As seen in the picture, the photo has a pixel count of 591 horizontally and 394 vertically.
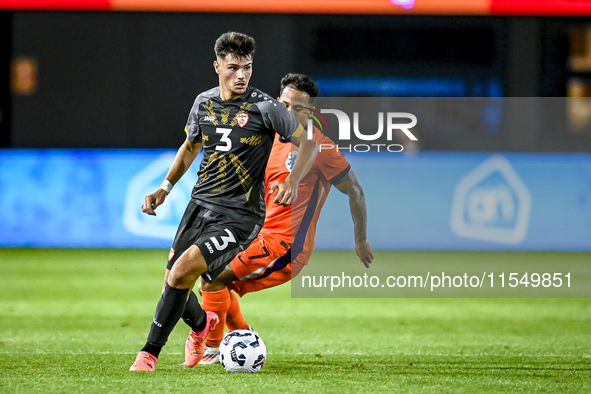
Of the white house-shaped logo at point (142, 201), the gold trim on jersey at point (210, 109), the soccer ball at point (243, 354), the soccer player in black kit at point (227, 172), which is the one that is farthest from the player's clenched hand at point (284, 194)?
the white house-shaped logo at point (142, 201)

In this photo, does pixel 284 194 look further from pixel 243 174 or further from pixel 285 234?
pixel 285 234

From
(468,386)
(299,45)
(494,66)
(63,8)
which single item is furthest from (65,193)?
(468,386)

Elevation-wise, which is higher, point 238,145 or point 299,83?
point 299,83

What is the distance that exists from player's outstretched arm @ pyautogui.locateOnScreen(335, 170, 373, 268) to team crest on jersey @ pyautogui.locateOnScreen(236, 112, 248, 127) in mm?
1059

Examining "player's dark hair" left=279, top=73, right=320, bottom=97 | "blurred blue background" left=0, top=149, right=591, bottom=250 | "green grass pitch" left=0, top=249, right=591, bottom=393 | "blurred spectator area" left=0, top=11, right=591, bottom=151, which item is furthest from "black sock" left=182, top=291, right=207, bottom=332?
"blurred spectator area" left=0, top=11, right=591, bottom=151

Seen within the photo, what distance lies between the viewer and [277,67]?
35.0 feet

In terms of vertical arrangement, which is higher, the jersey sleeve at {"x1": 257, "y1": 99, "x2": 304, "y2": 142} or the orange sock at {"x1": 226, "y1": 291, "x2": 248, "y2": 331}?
the jersey sleeve at {"x1": 257, "y1": 99, "x2": 304, "y2": 142}

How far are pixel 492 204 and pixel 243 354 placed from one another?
22.7ft

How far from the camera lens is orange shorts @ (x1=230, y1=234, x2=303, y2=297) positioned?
473cm

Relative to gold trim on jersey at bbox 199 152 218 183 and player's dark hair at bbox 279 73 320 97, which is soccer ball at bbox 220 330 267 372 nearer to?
gold trim on jersey at bbox 199 152 218 183

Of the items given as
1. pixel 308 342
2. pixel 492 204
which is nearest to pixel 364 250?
pixel 308 342

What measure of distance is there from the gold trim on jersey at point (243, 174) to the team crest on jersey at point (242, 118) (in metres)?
0.17

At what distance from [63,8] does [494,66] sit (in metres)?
5.94

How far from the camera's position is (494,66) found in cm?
1076
